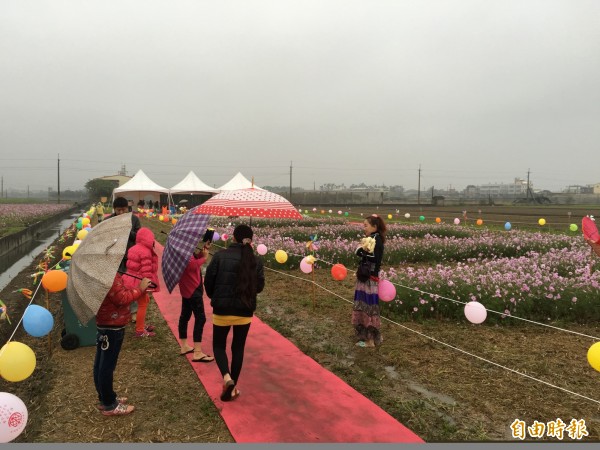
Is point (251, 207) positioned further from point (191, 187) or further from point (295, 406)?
point (191, 187)

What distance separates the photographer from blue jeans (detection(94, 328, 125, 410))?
3.76 meters

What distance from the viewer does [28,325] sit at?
3.99 m

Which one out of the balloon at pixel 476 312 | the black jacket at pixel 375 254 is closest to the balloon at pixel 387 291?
the black jacket at pixel 375 254

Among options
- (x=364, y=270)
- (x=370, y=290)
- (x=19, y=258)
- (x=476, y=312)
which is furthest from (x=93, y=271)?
(x=19, y=258)

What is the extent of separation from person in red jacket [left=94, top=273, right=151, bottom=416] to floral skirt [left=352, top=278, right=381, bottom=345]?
10.3ft

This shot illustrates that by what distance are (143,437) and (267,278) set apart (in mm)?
7231

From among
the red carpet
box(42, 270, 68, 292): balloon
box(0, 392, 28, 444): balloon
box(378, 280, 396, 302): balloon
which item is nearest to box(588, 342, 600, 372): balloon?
the red carpet

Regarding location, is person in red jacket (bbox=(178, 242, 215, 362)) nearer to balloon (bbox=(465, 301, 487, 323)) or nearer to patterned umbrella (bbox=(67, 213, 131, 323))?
patterned umbrella (bbox=(67, 213, 131, 323))

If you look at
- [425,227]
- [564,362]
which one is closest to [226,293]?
[564,362]

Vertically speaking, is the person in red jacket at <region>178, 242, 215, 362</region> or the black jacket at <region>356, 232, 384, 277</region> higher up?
the black jacket at <region>356, 232, 384, 277</region>

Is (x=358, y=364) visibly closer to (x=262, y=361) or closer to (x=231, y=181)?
(x=262, y=361)

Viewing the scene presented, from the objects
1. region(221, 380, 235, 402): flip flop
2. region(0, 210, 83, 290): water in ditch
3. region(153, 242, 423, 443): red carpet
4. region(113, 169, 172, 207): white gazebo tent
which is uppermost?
region(113, 169, 172, 207): white gazebo tent

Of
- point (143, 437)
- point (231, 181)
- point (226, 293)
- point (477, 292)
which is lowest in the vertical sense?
point (143, 437)

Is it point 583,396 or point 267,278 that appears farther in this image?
point 267,278
